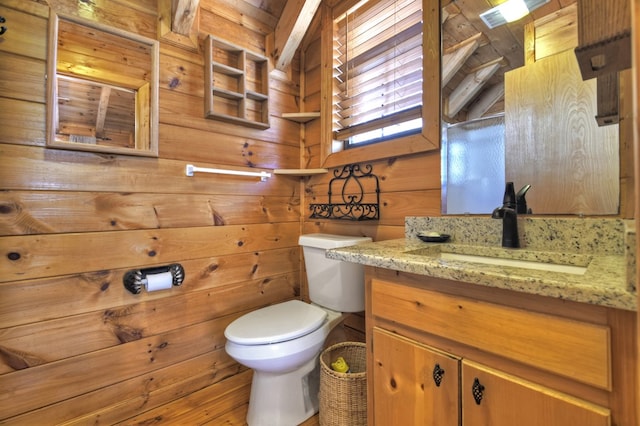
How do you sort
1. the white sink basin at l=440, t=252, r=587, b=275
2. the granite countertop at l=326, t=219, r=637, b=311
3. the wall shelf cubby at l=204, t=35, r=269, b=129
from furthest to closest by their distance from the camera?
the wall shelf cubby at l=204, t=35, r=269, b=129 < the white sink basin at l=440, t=252, r=587, b=275 < the granite countertop at l=326, t=219, r=637, b=311

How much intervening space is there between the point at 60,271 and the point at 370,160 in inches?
61.3

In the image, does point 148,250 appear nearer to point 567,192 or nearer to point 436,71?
point 436,71

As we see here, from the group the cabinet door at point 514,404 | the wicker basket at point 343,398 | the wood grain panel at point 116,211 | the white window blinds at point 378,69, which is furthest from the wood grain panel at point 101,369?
the white window blinds at point 378,69

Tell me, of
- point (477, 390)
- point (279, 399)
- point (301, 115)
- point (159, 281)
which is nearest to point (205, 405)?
point (279, 399)

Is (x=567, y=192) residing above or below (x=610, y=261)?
above

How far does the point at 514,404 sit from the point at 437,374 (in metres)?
0.18

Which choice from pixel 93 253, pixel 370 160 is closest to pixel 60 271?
pixel 93 253

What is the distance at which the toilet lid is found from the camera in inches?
47.3

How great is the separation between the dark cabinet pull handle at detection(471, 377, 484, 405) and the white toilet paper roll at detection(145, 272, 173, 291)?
1.32 meters

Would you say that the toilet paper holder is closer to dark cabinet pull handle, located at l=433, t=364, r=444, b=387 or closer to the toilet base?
the toilet base

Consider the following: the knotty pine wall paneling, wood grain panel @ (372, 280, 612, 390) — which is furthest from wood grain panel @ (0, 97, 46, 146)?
wood grain panel @ (372, 280, 612, 390)

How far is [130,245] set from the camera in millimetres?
1371

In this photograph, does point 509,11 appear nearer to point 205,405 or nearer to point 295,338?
point 295,338

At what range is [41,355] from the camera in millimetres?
1166
